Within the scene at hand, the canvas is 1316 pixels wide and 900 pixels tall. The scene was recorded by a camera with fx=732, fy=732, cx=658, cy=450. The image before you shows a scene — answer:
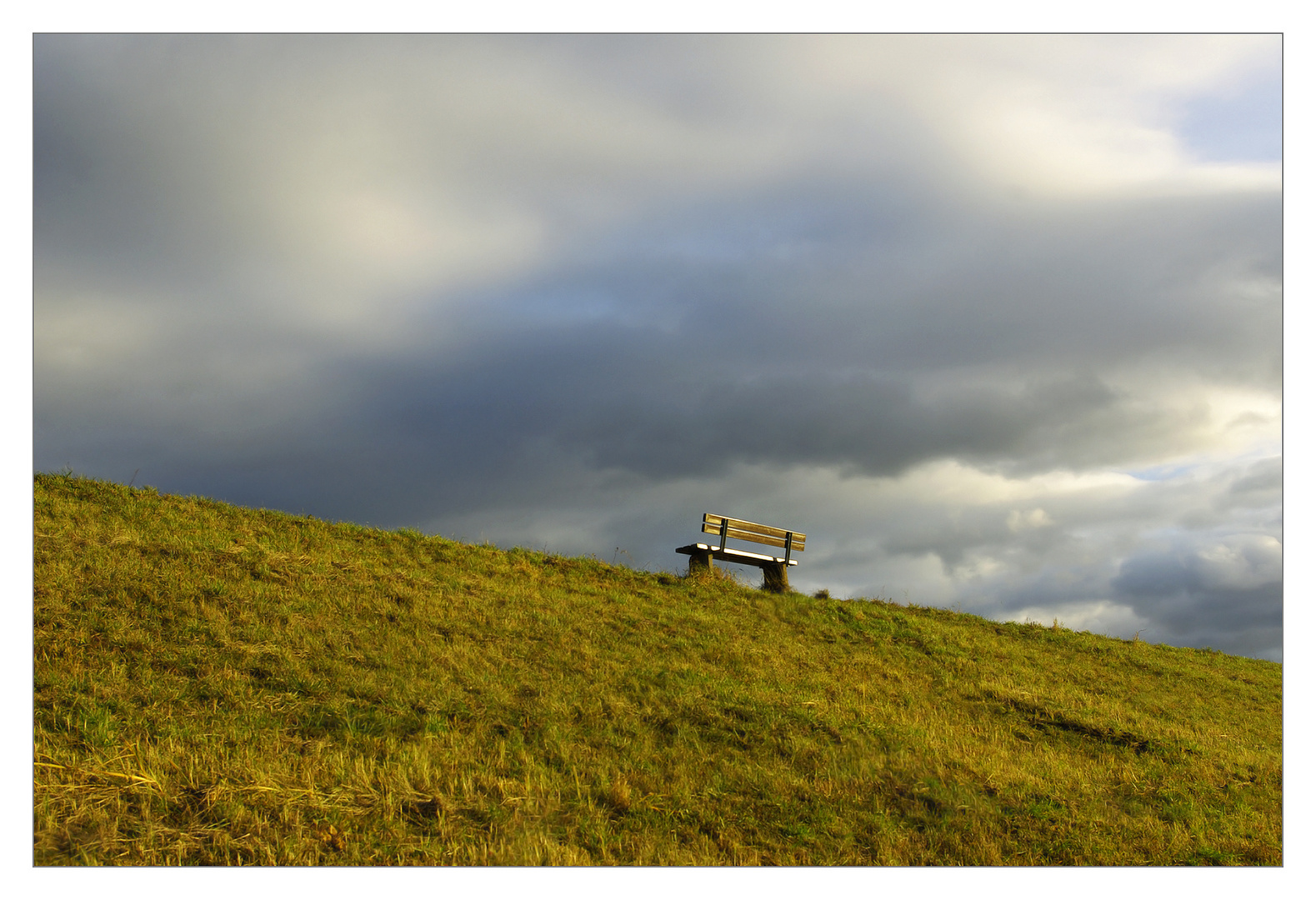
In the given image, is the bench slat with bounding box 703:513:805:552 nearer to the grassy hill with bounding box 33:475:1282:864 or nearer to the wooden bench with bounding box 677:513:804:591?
the wooden bench with bounding box 677:513:804:591

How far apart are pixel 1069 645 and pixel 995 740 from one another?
11737 mm

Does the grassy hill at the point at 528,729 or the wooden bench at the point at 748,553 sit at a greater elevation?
the wooden bench at the point at 748,553

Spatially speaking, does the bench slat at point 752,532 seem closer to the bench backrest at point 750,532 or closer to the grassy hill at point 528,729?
the bench backrest at point 750,532

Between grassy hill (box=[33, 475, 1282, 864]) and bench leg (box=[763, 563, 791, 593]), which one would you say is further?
bench leg (box=[763, 563, 791, 593])

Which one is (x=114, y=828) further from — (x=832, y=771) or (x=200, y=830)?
(x=832, y=771)

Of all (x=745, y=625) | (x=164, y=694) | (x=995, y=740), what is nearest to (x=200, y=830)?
(x=164, y=694)

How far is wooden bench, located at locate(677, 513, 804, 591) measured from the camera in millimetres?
20594

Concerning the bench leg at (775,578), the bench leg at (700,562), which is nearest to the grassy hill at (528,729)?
the bench leg at (700,562)

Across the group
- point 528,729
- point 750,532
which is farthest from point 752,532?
point 528,729

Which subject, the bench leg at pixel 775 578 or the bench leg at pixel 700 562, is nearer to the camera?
the bench leg at pixel 700 562

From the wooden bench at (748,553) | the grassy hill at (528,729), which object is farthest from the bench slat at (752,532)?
the grassy hill at (528,729)

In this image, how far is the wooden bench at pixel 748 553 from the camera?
20594 mm

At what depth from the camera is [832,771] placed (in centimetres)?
866

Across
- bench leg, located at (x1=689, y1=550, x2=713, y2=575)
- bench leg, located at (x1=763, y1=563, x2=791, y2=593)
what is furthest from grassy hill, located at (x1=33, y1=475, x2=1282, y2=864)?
bench leg, located at (x1=763, y1=563, x2=791, y2=593)
